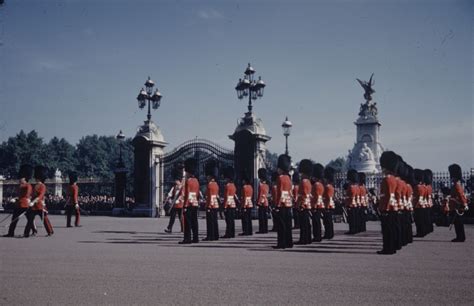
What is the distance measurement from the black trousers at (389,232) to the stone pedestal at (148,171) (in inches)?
690

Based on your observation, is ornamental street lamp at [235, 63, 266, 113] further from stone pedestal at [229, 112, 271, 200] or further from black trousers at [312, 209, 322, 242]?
black trousers at [312, 209, 322, 242]

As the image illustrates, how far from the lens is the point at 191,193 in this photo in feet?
37.8

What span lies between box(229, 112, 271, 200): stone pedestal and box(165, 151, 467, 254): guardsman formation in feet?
22.0

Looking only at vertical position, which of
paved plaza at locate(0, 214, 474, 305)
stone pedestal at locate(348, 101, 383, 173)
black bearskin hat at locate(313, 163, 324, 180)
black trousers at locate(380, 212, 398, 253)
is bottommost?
paved plaza at locate(0, 214, 474, 305)

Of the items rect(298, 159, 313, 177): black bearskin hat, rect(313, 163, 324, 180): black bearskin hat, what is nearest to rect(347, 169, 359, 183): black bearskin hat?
rect(313, 163, 324, 180): black bearskin hat

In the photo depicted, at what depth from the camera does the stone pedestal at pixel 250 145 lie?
22281mm

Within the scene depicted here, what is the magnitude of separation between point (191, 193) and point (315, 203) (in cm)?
301

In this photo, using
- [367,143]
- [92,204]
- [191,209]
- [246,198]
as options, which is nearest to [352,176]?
[246,198]

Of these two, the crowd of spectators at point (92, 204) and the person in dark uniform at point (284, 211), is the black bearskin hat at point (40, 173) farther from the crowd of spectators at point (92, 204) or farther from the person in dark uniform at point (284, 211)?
the crowd of spectators at point (92, 204)

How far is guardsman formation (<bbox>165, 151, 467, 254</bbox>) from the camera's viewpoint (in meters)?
9.80

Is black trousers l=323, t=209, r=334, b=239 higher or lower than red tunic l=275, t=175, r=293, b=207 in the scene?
lower

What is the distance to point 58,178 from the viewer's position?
4134cm

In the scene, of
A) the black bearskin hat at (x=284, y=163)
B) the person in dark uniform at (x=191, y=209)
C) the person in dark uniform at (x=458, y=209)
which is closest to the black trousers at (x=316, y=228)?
the black bearskin hat at (x=284, y=163)

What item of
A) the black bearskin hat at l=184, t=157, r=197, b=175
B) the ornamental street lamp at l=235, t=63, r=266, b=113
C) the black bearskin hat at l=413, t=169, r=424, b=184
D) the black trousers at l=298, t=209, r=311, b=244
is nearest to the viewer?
the black trousers at l=298, t=209, r=311, b=244
